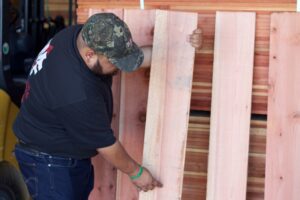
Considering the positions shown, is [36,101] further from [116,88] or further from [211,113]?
[211,113]

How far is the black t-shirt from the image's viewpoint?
196 cm

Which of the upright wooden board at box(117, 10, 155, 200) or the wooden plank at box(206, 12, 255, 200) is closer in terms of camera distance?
the wooden plank at box(206, 12, 255, 200)

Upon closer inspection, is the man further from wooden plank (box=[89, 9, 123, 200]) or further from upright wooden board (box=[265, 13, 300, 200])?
upright wooden board (box=[265, 13, 300, 200])

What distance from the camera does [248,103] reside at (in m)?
2.25

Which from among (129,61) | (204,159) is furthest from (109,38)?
(204,159)

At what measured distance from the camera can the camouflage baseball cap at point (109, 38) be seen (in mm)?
1858

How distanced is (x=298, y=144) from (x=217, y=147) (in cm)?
35

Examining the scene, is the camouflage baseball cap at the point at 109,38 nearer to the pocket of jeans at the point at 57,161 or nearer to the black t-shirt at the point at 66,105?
the black t-shirt at the point at 66,105

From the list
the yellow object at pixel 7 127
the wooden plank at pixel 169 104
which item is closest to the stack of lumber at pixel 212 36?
the wooden plank at pixel 169 104

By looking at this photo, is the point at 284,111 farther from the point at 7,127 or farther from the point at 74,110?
the point at 7,127

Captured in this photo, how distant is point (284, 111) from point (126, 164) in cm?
74

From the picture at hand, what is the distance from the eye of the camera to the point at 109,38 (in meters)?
1.85

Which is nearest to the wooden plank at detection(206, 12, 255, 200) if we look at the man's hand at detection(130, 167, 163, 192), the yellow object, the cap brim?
the man's hand at detection(130, 167, 163, 192)

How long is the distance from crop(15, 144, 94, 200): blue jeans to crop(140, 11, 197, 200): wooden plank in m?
0.32
